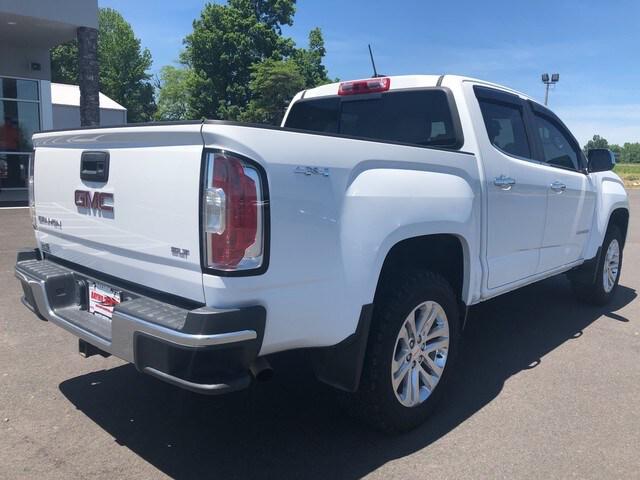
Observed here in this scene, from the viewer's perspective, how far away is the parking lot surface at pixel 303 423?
2861 millimetres

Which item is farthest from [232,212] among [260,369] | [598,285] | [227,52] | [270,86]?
[227,52]

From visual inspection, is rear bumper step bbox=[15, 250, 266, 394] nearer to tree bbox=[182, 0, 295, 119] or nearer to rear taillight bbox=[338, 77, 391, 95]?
rear taillight bbox=[338, 77, 391, 95]

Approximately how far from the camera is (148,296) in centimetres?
264

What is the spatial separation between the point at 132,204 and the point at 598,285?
17.0ft

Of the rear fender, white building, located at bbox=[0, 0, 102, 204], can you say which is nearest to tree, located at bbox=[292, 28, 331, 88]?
white building, located at bbox=[0, 0, 102, 204]

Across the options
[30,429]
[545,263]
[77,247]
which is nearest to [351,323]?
[77,247]

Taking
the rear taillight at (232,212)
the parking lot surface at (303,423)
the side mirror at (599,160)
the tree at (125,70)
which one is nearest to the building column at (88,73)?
the parking lot surface at (303,423)

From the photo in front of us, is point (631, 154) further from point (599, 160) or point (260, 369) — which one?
point (260, 369)

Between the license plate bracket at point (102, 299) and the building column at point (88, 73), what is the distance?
1282 cm

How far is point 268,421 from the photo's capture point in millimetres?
3332

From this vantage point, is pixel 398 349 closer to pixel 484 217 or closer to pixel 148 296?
pixel 484 217

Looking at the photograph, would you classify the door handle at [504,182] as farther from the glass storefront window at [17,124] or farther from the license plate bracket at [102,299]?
the glass storefront window at [17,124]

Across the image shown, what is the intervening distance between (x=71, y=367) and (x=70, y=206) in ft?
5.06

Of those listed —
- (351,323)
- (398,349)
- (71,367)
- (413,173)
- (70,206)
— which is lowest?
(71,367)
